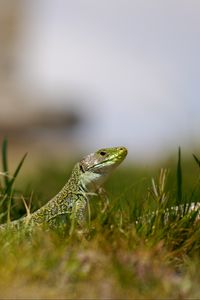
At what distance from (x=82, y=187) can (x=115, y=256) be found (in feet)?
6.11

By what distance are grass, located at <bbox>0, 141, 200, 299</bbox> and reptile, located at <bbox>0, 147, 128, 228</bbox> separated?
1.41 feet

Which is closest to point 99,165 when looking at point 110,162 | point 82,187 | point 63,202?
point 110,162

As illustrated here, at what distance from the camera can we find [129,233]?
490 centimetres

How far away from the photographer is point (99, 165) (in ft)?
21.2

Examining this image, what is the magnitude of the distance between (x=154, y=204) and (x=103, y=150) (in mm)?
1007

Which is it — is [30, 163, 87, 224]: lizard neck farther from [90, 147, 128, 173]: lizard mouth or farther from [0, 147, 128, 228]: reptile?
[90, 147, 128, 173]: lizard mouth

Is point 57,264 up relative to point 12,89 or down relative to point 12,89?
up

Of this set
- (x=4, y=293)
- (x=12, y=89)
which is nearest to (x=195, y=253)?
(x=4, y=293)

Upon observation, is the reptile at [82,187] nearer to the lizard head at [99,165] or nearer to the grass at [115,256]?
the lizard head at [99,165]

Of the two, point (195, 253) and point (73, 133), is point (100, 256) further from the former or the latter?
point (73, 133)

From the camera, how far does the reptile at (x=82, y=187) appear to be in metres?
5.93

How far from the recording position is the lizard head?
21.0 feet

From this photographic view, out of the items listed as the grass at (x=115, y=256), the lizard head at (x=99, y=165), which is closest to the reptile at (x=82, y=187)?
the lizard head at (x=99, y=165)

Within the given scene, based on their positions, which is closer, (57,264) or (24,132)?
(57,264)
